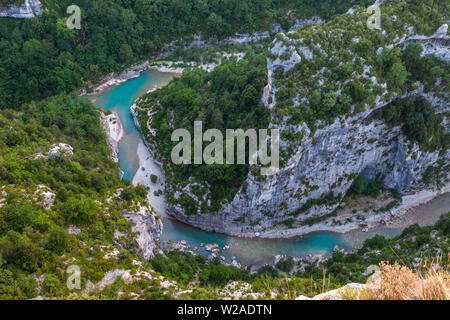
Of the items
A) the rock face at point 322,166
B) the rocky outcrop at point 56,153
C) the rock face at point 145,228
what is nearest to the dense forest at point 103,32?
the rocky outcrop at point 56,153

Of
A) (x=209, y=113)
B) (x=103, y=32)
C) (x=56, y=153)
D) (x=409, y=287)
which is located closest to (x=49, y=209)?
(x=56, y=153)

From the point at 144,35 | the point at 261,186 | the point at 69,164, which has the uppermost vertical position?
the point at 144,35

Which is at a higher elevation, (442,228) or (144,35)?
(144,35)

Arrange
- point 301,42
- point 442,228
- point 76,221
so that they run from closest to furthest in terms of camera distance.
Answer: point 76,221 < point 442,228 < point 301,42

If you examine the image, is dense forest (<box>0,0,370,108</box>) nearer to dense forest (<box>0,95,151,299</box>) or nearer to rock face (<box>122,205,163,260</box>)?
dense forest (<box>0,95,151,299</box>)

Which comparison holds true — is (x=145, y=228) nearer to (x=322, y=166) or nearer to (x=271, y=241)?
(x=271, y=241)

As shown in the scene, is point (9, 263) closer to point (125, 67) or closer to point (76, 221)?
point (76, 221)

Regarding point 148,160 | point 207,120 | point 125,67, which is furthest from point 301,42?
point 125,67

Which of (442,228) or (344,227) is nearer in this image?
(442,228)
